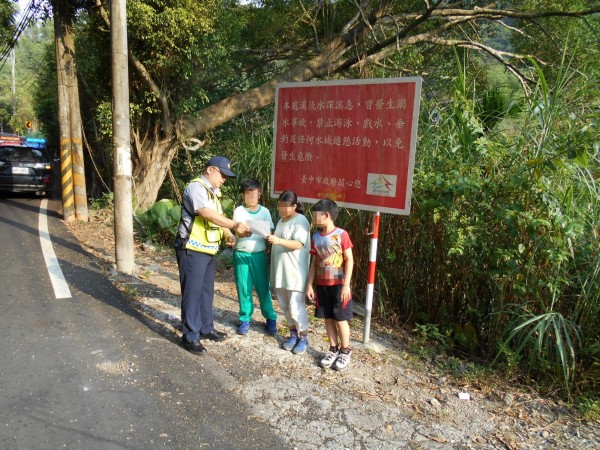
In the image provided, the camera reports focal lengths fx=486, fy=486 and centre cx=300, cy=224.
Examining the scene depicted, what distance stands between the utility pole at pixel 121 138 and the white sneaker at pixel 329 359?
3588 millimetres

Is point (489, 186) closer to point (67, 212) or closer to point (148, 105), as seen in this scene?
point (148, 105)

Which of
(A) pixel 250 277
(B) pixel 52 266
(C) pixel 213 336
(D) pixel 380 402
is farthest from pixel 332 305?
(B) pixel 52 266

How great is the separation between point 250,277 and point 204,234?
650 mm

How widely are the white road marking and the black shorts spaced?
3161mm

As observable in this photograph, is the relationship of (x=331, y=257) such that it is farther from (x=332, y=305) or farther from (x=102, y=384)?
(x=102, y=384)

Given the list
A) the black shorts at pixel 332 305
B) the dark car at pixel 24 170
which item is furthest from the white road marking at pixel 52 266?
the dark car at pixel 24 170

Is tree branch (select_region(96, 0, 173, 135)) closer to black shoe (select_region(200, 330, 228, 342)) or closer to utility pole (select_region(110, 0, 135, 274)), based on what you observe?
utility pole (select_region(110, 0, 135, 274))

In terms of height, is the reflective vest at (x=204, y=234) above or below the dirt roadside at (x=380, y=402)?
above

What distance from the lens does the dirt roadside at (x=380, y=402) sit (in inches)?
123

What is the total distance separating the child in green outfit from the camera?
4.35m

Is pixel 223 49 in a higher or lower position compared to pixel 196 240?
higher

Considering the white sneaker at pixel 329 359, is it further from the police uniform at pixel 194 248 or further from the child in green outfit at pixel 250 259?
the police uniform at pixel 194 248

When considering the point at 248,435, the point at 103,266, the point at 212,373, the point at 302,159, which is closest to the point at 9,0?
the point at 103,266

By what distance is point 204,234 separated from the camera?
163 inches
